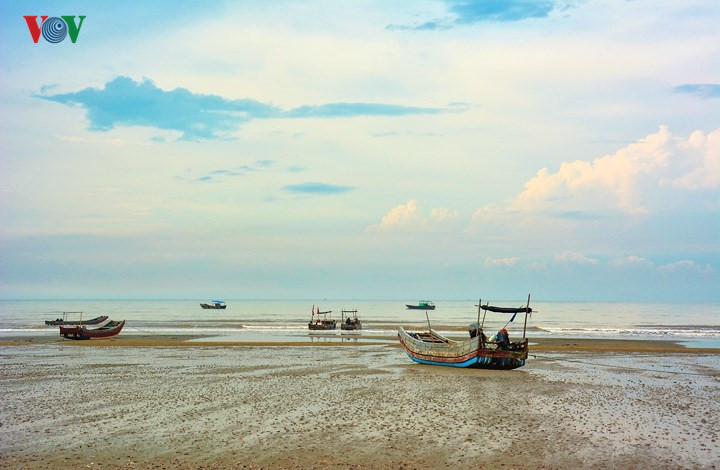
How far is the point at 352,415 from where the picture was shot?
65.5 ft

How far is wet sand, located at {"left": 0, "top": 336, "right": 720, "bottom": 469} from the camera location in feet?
48.9

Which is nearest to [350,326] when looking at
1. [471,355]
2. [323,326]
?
[323,326]

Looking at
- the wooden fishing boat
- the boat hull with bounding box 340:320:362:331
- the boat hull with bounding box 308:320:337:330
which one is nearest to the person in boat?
the boat hull with bounding box 340:320:362:331

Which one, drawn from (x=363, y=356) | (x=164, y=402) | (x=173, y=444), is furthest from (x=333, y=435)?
(x=363, y=356)

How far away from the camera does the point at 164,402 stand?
22406mm

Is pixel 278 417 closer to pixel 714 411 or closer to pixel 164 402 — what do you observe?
pixel 164 402

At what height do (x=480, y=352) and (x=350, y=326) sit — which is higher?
(x=480, y=352)

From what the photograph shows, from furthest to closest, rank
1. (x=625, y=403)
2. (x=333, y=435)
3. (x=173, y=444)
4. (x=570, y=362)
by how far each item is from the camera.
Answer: (x=570, y=362) → (x=625, y=403) → (x=333, y=435) → (x=173, y=444)

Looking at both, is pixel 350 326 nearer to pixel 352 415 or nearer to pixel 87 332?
pixel 87 332

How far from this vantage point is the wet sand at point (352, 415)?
587 inches

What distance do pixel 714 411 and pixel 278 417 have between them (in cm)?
1566

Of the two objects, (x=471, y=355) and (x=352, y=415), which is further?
(x=471, y=355)

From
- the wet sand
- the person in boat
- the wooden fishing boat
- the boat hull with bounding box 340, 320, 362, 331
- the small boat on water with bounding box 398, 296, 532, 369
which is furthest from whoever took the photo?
the boat hull with bounding box 340, 320, 362, 331

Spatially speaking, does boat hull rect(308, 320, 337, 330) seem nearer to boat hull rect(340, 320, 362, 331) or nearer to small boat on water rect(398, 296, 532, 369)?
boat hull rect(340, 320, 362, 331)
